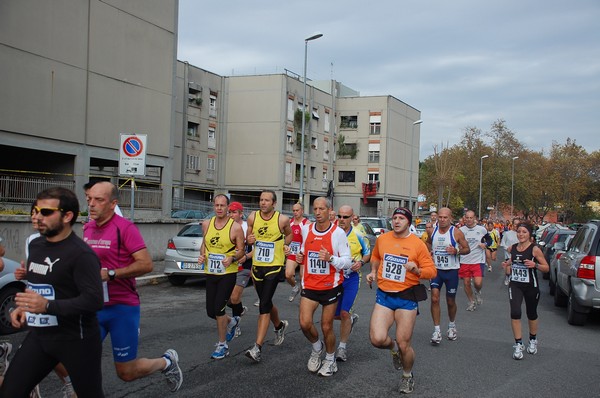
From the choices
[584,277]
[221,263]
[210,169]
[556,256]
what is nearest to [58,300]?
[221,263]

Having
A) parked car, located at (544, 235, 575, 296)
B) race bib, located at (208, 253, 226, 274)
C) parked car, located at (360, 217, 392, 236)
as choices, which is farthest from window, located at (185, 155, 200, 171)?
race bib, located at (208, 253, 226, 274)

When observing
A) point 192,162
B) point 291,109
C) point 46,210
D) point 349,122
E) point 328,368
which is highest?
point 349,122

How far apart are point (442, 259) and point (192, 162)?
3702 centimetres

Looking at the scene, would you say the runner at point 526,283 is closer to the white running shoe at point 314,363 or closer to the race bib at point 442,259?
the race bib at point 442,259

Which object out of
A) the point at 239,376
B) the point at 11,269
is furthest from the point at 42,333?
the point at 11,269

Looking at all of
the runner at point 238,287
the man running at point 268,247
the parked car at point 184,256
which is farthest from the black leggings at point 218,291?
the parked car at point 184,256

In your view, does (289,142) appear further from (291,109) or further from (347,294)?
(347,294)

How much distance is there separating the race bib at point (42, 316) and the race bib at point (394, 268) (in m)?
3.46

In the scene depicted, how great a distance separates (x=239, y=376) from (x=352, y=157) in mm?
51456

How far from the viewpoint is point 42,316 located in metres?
3.52

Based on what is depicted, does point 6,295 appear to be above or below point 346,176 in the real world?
below

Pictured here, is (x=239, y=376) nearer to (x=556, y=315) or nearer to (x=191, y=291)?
(x=191, y=291)

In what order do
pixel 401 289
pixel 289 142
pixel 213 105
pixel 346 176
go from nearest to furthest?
pixel 401 289 < pixel 213 105 < pixel 289 142 < pixel 346 176

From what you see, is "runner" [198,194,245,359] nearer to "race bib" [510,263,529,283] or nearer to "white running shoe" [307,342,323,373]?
"white running shoe" [307,342,323,373]
